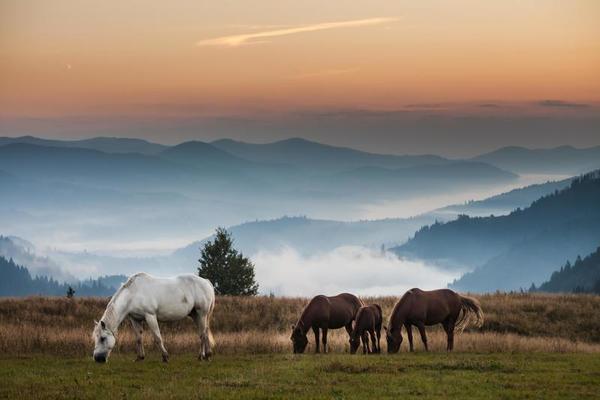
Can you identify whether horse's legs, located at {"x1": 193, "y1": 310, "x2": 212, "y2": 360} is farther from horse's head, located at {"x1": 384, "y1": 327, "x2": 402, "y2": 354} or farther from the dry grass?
horse's head, located at {"x1": 384, "y1": 327, "x2": 402, "y2": 354}

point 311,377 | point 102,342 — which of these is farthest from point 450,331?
point 102,342

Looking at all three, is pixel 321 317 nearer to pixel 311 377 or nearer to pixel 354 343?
pixel 354 343

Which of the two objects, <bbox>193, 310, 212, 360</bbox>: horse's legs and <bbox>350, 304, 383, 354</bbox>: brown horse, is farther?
<bbox>350, 304, 383, 354</bbox>: brown horse

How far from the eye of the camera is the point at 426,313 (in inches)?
1256

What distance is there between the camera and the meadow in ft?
73.0

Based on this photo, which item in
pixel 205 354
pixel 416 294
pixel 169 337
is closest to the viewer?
pixel 205 354

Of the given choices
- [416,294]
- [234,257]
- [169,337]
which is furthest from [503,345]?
[234,257]

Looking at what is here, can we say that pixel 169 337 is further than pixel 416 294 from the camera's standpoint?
Yes

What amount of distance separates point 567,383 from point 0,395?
13572 millimetres

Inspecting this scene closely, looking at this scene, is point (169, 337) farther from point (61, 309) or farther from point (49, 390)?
point (49, 390)

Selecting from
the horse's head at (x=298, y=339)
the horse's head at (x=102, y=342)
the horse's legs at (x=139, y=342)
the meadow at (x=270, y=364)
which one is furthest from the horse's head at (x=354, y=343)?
the horse's head at (x=102, y=342)

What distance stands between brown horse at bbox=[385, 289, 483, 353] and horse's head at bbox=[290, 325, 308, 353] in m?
2.88

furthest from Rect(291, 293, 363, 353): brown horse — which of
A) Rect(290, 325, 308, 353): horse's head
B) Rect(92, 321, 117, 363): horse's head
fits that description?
Rect(92, 321, 117, 363): horse's head

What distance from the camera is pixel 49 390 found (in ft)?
73.4
